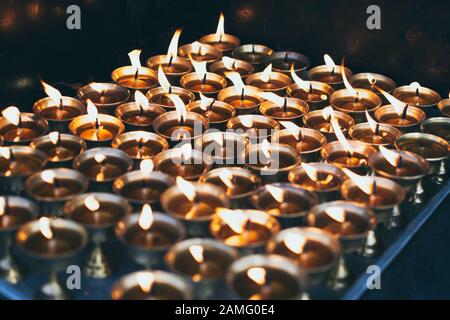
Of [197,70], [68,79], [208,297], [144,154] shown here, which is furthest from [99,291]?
[68,79]

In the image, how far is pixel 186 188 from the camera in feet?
9.41

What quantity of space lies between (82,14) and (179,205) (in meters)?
1.82

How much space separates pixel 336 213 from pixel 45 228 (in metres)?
1.09

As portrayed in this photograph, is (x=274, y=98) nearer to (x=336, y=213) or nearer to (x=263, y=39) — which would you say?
(x=336, y=213)

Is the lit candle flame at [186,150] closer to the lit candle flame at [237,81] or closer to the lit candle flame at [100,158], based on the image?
the lit candle flame at [100,158]

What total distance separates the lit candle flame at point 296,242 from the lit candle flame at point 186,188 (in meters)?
0.43

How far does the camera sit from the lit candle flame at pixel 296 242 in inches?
104

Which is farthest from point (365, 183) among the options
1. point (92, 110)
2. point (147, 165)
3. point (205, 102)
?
point (92, 110)

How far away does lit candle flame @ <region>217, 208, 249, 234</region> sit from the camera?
273 cm

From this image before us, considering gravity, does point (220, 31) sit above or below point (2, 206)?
above

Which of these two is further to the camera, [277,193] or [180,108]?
[180,108]

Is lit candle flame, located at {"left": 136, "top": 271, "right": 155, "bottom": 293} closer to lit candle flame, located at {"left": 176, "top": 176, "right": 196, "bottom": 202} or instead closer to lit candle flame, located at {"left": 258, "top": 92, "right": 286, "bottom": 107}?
lit candle flame, located at {"left": 176, "top": 176, "right": 196, "bottom": 202}

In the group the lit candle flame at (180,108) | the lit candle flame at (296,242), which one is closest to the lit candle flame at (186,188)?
the lit candle flame at (296,242)

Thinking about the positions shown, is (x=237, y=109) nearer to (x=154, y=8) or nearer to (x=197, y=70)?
(x=197, y=70)
